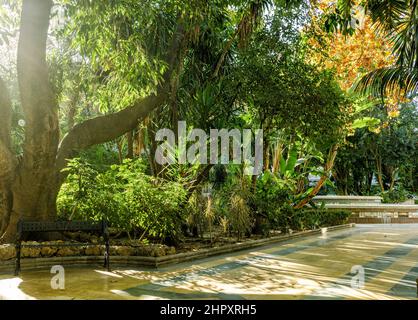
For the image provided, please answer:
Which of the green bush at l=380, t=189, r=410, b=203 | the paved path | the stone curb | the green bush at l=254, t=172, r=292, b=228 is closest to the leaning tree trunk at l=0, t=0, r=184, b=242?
the stone curb

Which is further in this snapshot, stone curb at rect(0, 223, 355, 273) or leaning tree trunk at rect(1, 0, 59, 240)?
leaning tree trunk at rect(1, 0, 59, 240)

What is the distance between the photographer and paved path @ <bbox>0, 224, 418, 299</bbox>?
5.92 meters

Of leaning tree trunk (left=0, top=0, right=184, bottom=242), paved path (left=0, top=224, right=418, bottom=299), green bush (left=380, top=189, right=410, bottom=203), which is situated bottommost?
paved path (left=0, top=224, right=418, bottom=299)

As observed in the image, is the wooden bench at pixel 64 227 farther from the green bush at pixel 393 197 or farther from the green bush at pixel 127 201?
the green bush at pixel 393 197

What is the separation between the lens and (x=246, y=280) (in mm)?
7012

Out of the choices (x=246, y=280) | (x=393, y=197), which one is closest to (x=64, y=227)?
(x=246, y=280)

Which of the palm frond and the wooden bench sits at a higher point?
the palm frond

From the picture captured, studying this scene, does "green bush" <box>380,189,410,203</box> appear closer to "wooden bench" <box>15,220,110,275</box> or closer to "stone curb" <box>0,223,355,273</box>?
"stone curb" <box>0,223,355,273</box>

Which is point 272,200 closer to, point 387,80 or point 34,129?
point 387,80

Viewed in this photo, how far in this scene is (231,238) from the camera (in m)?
12.6

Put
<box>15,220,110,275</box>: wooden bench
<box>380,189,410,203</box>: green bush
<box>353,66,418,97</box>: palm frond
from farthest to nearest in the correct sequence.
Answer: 1. <box>380,189,410,203</box>: green bush
2. <box>353,66,418,97</box>: palm frond
3. <box>15,220,110,275</box>: wooden bench

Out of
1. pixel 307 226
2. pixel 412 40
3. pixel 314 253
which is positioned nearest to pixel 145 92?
pixel 314 253

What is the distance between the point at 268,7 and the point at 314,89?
2705 mm

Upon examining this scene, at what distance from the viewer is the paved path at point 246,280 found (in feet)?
19.4
